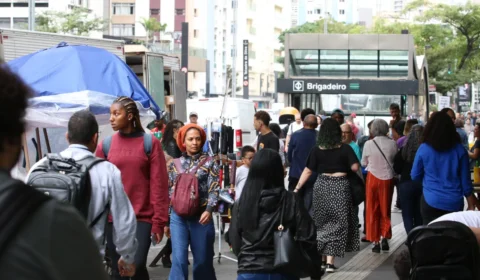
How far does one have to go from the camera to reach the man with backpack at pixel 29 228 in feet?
7.22

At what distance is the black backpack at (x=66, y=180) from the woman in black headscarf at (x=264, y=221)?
1.44 meters

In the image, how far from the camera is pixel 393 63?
144 ft

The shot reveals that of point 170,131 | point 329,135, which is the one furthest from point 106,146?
point 170,131

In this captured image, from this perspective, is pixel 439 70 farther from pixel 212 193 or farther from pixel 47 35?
pixel 212 193

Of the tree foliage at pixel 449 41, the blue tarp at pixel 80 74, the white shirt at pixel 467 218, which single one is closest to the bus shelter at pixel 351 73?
the tree foliage at pixel 449 41

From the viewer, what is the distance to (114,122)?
7305mm

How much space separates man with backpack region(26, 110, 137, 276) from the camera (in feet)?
18.2

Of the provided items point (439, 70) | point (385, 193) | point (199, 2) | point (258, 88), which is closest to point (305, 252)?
point (385, 193)

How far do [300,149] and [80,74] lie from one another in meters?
3.38

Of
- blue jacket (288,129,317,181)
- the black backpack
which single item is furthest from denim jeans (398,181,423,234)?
the black backpack

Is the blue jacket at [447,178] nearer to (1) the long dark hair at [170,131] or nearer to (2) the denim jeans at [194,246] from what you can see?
(2) the denim jeans at [194,246]

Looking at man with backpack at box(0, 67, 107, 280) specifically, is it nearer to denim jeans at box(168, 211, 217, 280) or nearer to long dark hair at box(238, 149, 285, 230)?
long dark hair at box(238, 149, 285, 230)

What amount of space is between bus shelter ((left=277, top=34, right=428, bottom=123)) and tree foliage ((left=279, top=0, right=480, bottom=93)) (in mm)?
18388

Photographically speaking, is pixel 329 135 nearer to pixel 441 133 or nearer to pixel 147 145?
pixel 441 133
